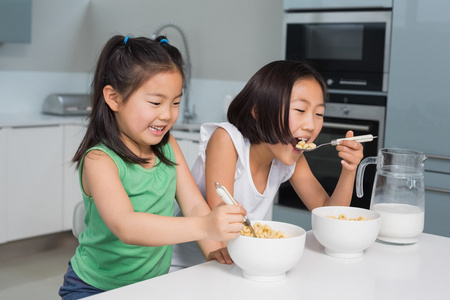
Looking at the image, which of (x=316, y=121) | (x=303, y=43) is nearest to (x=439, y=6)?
(x=303, y=43)

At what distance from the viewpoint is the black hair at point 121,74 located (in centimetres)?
136

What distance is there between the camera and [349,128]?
280cm

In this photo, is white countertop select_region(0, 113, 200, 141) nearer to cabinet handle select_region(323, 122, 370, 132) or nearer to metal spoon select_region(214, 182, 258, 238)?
cabinet handle select_region(323, 122, 370, 132)

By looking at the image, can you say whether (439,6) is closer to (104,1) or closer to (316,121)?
(316,121)

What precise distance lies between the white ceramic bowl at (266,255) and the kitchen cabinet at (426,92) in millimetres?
1674

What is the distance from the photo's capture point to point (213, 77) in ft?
12.3

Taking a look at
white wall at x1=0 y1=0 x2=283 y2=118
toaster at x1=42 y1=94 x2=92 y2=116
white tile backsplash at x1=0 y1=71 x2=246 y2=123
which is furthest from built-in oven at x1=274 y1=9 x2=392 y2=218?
toaster at x1=42 y1=94 x2=92 y2=116

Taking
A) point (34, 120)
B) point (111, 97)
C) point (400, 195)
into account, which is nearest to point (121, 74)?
point (111, 97)

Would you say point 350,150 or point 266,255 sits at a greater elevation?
point 350,150

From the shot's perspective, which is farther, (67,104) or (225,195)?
(67,104)

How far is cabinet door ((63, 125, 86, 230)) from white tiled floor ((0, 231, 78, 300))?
148 millimetres

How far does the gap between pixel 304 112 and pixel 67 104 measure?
2666 millimetres

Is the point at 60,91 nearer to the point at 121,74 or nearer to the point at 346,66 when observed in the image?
the point at 346,66

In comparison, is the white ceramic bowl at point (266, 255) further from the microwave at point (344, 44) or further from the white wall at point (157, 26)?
the white wall at point (157, 26)
